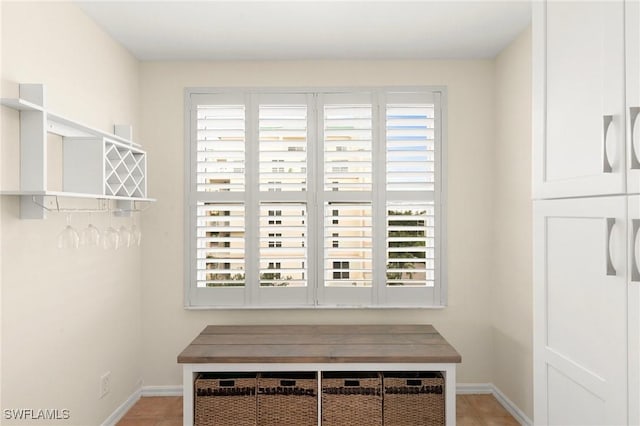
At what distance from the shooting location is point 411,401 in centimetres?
289

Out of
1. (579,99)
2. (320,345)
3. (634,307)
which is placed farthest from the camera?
(320,345)

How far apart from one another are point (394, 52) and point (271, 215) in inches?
61.2

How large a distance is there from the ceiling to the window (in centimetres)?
34

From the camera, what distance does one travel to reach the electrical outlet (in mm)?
3080

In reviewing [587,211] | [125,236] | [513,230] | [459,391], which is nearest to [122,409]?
[125,236]

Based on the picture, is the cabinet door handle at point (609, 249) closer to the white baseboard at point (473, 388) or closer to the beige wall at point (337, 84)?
the beige wall at point (337, 84)

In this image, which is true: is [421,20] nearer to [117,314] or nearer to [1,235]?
[1,235]

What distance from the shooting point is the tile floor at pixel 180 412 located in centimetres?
328

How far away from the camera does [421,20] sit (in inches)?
118

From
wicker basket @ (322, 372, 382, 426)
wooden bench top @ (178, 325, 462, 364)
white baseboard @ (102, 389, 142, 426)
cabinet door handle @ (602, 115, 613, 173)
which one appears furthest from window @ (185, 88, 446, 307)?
cabinet door handle @ (602, 115, 613, 173)

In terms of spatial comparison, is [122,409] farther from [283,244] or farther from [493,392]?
[493,392]

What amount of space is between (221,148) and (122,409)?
205cm

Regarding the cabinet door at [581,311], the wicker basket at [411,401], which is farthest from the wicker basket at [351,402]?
the cabinet door at [581,311]

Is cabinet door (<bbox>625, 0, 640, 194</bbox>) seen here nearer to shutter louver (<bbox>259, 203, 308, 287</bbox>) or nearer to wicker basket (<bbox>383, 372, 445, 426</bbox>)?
wicker basket (<bbox>383, 372, 445, 426</bbox>)
